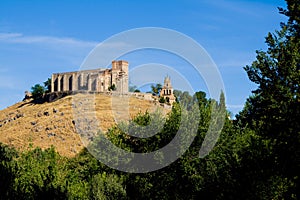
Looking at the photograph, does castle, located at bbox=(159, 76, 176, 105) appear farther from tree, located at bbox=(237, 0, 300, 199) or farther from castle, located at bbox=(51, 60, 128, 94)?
tree, located at bbox=(237, 0, 300, 199)

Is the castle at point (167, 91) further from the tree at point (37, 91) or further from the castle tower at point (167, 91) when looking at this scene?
the tree at point (37, 91)

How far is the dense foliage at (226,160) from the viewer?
70.8ft

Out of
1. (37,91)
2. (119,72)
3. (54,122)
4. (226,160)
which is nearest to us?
(226,160)

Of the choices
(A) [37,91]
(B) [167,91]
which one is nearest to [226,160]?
(B) [167,91]

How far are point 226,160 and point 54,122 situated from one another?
10513cm

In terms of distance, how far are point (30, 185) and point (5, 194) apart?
11.2ft

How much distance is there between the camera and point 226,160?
3175cm

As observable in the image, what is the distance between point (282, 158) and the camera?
22234 mm

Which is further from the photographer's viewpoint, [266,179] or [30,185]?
[30,185]

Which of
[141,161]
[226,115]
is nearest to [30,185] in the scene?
Result: [141,161]

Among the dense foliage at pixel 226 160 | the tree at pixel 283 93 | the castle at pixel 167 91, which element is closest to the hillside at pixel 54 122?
the castle at pixel 167 91

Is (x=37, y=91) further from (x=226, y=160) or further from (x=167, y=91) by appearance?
(x=226, y=160)

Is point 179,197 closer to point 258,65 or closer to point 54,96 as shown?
point 258,65

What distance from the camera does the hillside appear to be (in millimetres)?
120188
